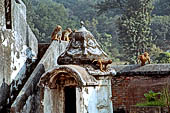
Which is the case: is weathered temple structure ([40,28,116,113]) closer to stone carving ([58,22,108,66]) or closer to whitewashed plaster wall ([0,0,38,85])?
stone carving ([58,22,108,66])

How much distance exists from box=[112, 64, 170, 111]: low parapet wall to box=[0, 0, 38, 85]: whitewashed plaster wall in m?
3.40

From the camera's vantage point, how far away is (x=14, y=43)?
11.5 meters

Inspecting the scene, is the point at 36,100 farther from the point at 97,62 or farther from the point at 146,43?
the point at 146,43

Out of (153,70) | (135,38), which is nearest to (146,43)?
(135,38)

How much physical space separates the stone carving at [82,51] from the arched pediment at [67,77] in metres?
0.44

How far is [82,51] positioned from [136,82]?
2827 mm

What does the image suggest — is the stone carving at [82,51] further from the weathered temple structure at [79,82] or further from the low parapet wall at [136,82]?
the low parapet wall at [136,82]

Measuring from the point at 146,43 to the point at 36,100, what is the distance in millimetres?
21471

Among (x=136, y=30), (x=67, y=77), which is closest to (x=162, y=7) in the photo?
(x=136, y=30)

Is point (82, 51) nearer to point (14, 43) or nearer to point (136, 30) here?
point (14, 43)

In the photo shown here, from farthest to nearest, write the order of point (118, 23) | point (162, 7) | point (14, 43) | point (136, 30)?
point (162, 7) < point (118, 23) < point (136, 30) < point (14, 43)

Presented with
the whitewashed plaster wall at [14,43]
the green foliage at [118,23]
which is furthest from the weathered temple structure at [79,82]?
the green foliage at [118,23]

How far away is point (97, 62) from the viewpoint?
33.3ft

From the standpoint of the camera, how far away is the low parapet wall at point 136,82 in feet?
38.7
